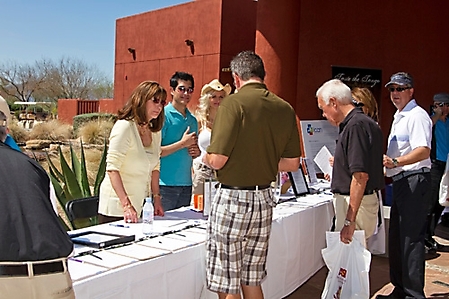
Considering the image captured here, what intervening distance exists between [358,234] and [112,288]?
183 cm

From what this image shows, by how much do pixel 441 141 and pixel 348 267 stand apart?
362 cm

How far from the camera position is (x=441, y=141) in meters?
6.32

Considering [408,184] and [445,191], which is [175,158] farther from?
[445,191]

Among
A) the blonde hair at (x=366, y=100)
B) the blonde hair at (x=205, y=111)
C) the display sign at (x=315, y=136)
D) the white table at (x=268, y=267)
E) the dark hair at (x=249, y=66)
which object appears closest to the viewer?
the white table at (x=268, y=267)

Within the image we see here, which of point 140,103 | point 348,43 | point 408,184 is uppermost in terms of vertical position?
point 348,43

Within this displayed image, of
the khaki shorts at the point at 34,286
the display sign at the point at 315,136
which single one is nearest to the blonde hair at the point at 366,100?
the display sign at the point at 315,136

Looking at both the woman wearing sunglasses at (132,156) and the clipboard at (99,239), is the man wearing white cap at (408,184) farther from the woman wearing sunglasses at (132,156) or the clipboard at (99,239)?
the clipboard at (99,239)

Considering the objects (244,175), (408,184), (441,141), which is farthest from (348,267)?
(441,141)

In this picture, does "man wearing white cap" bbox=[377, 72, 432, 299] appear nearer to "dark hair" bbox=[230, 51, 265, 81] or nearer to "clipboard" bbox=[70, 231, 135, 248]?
"dark hair" bbox=[230, 51, 265, 81]

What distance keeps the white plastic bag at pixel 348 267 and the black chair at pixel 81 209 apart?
1.70 metres

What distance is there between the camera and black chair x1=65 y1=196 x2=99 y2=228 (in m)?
3.47

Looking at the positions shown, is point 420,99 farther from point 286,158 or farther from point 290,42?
point 286,158

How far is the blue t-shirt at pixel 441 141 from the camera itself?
6320 mm

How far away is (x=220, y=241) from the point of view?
2.62m
